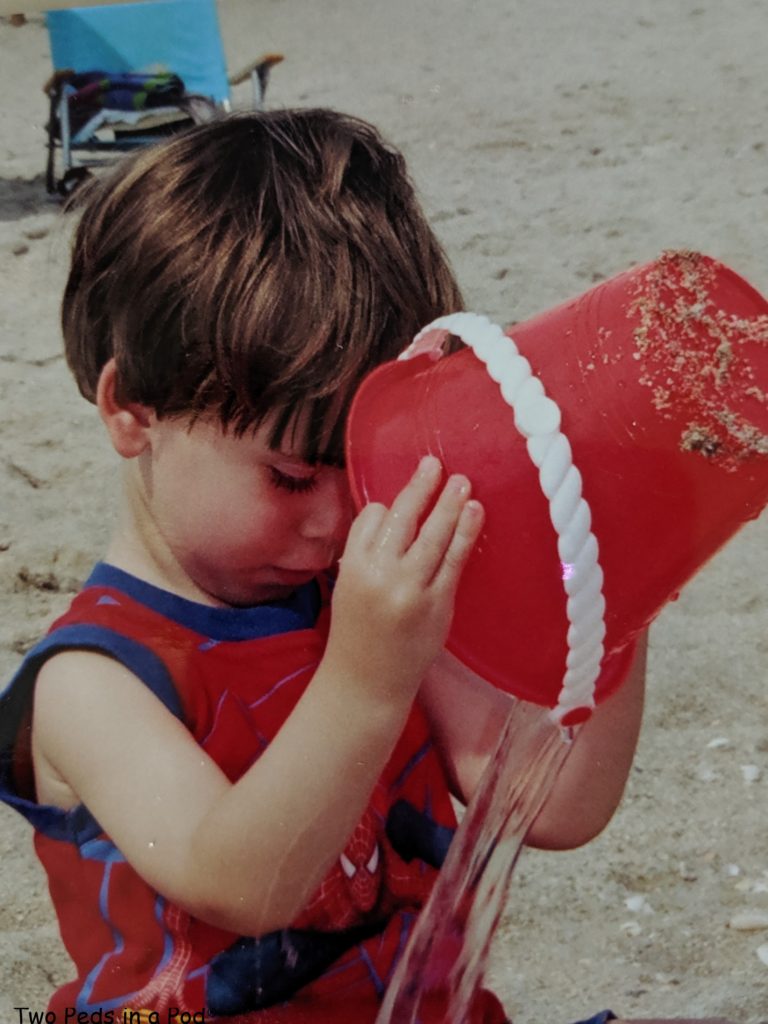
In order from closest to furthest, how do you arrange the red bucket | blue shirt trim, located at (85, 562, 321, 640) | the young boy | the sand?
the red bucket
the young boy
blue shirt trim, located at (85, 562, 321, 640)
the sand

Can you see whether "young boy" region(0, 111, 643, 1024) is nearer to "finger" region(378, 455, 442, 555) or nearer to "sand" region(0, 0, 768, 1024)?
"finger" region(378, 455, 442, 555)

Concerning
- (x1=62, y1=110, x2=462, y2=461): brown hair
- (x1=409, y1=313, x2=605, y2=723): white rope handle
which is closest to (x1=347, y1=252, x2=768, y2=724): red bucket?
(x1=409, y1=313, x2=605, y2=723): white rope handle

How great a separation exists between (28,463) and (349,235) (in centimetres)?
214

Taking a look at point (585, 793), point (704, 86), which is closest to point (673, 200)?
point (704, 86)

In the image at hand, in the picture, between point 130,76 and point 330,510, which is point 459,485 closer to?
point 330,510

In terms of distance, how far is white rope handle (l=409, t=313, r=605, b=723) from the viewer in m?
1.05

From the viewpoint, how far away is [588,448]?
3.47 ft

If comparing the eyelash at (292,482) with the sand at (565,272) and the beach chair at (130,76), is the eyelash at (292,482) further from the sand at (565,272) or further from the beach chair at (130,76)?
the beach chair at (130,76)

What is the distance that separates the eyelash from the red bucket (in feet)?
0.44

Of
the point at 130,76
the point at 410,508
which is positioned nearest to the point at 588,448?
the point at 410,508

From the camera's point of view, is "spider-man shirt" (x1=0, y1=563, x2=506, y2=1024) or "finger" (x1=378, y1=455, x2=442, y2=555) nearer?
"finger" (x1=378, y1=455, x2=442, y2=555)

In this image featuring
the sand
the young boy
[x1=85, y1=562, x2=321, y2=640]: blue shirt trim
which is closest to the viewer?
the young boy

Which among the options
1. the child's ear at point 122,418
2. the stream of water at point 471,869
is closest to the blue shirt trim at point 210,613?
the child's ear at point 122,418

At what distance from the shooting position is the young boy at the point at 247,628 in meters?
1.20
